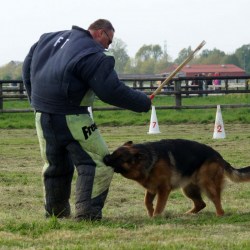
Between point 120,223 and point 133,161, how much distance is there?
2.79 feet

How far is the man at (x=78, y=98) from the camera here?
265 inches

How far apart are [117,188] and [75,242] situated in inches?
148

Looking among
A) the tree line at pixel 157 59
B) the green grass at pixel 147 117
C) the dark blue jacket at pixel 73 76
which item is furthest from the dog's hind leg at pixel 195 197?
the tree line at pixel 157 59

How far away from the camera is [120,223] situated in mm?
6672

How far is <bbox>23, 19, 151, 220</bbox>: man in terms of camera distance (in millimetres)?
6723

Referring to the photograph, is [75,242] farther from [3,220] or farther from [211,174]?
[211,174]

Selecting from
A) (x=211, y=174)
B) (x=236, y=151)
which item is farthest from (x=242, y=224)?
(x=236, y=151)

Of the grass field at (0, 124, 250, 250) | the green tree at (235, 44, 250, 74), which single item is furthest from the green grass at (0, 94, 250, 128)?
the green tree at (235, 44, 250, 74)

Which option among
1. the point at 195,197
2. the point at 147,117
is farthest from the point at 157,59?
the point at 195,197

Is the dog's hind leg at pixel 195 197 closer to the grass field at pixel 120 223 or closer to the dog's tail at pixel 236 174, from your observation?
the grass field at pixel 120 223

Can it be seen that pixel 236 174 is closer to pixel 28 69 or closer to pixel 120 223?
pixel 120 223

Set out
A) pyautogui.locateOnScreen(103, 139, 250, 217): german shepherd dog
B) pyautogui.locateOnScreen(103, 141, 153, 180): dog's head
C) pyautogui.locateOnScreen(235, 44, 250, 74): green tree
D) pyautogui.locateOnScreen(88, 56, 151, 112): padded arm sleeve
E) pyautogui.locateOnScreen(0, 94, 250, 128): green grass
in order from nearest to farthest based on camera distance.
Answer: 1. pyautogui.locateOnScreen(88, 56, 151, 112): padded arm sleeve
2. pyautogui.locateOnScreen(103, 141, 153, 180): dog's head
3. pyautogui.locateOnScreen(103, 139, 250, 217): german shepherd dog
4. pyautogui.locateOnScreen(0, 94, 250, 128): green grass
5. pyautogui.locateOnScreen(235, 44, 250, 74): green tree

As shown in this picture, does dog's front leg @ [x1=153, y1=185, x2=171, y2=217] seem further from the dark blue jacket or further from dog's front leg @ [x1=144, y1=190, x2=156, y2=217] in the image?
the dark blue jacket

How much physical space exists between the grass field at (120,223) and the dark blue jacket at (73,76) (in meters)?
1.20
